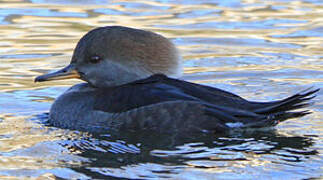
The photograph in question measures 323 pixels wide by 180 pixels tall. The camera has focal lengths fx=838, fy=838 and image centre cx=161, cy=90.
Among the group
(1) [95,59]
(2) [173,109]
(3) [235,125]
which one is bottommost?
(3) [235,125]

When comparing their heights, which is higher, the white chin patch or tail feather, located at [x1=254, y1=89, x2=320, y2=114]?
tail feather, located at [x1=254, y1=89, x2=320, y2=114]

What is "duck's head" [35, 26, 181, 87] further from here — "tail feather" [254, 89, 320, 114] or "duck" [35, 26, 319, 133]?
"tail feather" [254, 89, 320, 114]

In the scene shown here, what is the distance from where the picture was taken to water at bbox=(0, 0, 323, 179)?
6.20 m

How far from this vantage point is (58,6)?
13.6 metres

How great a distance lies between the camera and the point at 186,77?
9.78 metres

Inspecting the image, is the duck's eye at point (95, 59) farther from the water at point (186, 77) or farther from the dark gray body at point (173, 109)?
the water at point (186, 77)

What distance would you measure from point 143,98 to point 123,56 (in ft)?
2.31

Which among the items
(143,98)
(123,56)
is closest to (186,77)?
(123,56)

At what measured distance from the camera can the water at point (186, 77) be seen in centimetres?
620

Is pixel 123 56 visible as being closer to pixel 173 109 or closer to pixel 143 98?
pixel 143 98

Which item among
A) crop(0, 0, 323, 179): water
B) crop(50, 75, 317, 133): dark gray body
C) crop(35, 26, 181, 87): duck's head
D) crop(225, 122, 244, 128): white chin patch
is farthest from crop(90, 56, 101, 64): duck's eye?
crop(225, 122, 244, 128): white chin patch

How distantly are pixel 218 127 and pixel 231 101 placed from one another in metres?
0.32

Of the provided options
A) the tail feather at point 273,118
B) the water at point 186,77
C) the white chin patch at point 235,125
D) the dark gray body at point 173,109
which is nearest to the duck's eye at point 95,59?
the dark gray body at point 173,109

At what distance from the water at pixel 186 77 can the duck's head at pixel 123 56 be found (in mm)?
703
